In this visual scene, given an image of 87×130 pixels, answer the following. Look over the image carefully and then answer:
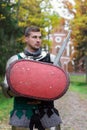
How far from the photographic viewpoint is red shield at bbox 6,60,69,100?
4.16 metres

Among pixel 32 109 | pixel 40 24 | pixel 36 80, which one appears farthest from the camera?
pixel 40 24

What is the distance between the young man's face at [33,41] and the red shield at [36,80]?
154 millimetres

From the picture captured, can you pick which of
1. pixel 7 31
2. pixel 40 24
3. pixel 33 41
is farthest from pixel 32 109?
pixel 40 24

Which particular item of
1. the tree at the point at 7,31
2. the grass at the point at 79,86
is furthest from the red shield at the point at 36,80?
the grass at the point at 79,86

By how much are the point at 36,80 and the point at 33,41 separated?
1.28 ft

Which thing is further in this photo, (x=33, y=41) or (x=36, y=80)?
(x=33, y=41)

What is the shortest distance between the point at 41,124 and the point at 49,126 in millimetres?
78

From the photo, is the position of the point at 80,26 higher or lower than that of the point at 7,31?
lower

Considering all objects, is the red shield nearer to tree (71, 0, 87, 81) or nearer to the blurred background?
the blurred background

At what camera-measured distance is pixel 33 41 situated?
4.37m

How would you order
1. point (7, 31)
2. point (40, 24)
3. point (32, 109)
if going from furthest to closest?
point (40, 24) < point (7, 31) < point (32, 109)

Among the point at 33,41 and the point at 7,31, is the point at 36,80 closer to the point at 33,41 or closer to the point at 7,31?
the point at 33,41

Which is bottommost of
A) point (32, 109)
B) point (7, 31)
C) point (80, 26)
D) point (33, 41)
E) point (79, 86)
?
point (79, 86)

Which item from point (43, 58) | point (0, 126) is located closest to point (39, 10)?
point (0, 126)
